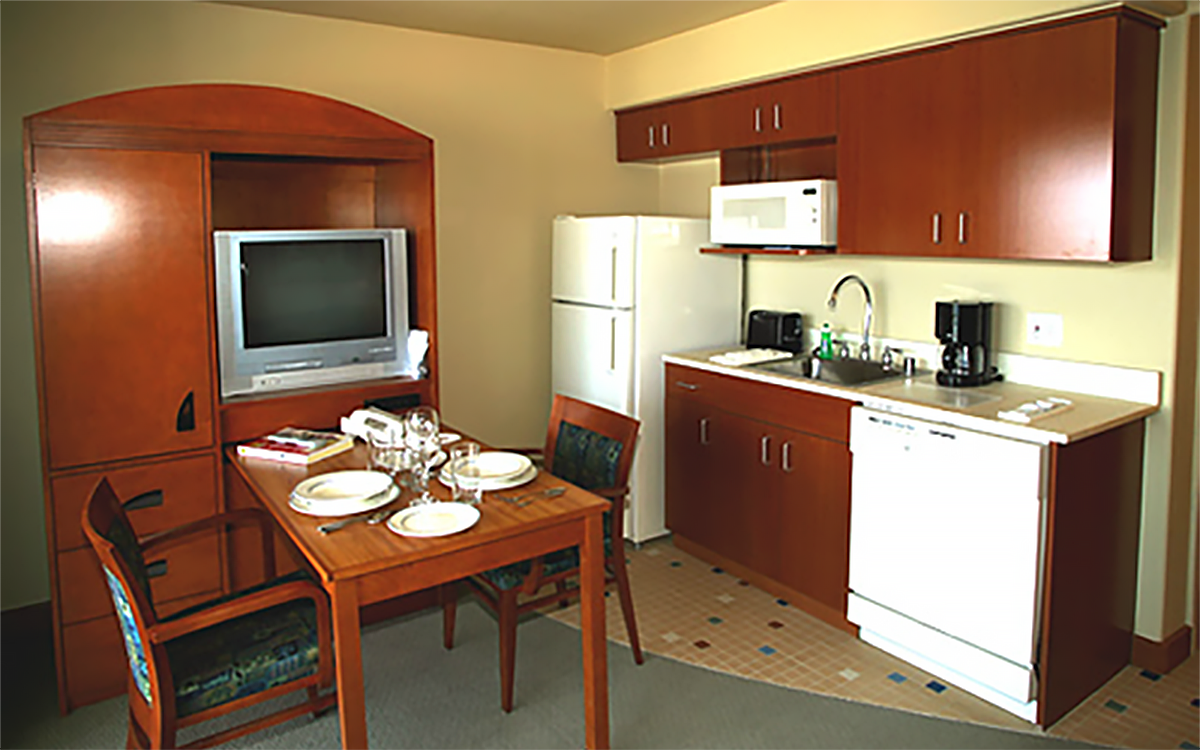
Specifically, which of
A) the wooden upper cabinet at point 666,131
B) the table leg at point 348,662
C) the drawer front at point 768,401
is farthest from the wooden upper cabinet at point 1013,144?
the table leg at point 348,662

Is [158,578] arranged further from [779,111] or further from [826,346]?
[779,111]

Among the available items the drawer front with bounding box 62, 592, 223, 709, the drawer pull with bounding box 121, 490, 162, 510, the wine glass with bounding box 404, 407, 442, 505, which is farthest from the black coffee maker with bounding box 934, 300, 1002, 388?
the drawer front with bounding box 62, 592, 223, 709

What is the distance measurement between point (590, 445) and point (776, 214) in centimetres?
141

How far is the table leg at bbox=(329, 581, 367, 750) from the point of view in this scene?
2105mm

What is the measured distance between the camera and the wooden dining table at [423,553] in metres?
2.13

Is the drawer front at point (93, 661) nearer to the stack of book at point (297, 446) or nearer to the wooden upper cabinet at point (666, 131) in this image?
the stack of book at point (297, 446)

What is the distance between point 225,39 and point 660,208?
7.88ft

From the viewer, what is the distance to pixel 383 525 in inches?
92.7

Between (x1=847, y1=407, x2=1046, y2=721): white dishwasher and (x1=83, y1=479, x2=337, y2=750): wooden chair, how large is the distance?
193 centimetres

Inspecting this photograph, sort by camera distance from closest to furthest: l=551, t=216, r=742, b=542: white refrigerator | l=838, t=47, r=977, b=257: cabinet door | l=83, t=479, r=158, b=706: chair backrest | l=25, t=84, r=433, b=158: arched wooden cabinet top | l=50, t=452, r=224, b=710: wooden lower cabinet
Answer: l=83, t=479, r=158, b=706: chair backrest, l=25, t=84, r=433, b=158: arched wooden cabinet top, l=50, t=452, r=224, b=710: wooden lower cabinet, l=838, t=47, r=977, b=257: cabinet door, l=551, t=216, r=742, b=542: white refrigerator

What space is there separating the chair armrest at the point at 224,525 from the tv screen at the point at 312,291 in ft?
2.23

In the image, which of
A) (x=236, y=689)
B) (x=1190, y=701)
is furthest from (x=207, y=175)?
(x=1190, y=701)

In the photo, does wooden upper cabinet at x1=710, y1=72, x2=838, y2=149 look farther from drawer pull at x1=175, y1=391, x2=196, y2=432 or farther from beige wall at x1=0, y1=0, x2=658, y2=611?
drawer pull at x1=175, y1=391, x2=196, y2=432

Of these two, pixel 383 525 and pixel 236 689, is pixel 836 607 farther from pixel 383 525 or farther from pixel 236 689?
pixel 236 689
